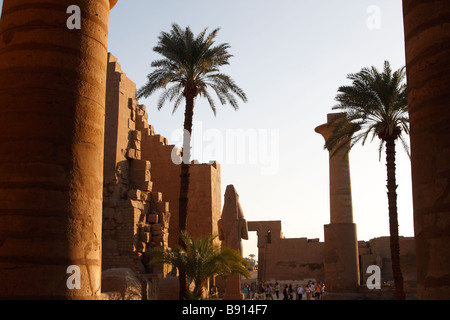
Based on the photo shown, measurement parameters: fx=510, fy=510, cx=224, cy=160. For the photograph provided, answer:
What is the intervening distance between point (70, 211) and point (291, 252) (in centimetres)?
2786

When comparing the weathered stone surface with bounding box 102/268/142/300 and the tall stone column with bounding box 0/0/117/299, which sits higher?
the tall stone column with bounding box 0/0/117/299

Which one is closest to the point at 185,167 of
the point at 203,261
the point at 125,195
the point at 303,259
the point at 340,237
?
the point at 203,261

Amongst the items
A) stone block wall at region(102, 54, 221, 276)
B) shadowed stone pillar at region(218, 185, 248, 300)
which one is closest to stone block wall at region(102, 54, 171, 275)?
stone block wall at region(102, 54, 221, 276)

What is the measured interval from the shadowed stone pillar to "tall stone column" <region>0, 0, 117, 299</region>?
1413 centimetres

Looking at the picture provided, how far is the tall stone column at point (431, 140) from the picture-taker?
3637 mm

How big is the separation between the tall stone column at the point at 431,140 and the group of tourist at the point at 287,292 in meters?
19.6

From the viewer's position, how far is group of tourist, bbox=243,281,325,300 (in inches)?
933

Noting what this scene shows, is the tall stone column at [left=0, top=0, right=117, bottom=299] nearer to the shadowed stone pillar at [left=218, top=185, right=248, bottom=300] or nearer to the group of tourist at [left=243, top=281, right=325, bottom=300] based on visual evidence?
the shadowed stone pillar at [left=218, top=185, right=248, bottom=300]

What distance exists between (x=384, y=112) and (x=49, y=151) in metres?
13.5

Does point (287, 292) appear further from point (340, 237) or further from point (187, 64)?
point (187, 64)

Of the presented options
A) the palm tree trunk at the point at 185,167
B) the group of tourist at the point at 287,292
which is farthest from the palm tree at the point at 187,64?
the group of tourist at the point at 287,292

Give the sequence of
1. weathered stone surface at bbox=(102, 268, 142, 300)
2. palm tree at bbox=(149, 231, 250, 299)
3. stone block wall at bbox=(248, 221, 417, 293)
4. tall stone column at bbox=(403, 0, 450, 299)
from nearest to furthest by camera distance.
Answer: tall stone column at bbox=(403, 0, 450, 299)
weathered stone surface at bbox=(102, 268, 142, 300)
palm tree at bbox=(149, 231, 250, 299)
stone block wall at bbox=(248, 221, 417, 293)

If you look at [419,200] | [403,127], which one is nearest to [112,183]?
[403,127]
